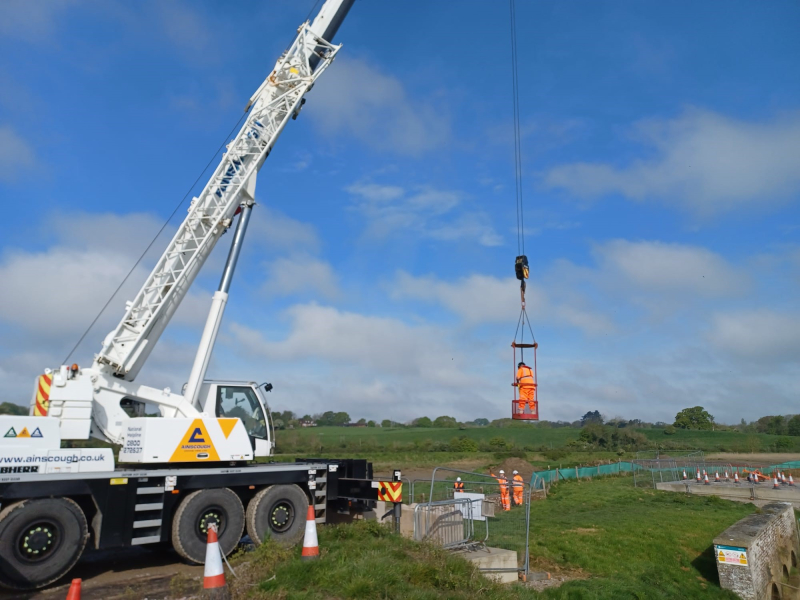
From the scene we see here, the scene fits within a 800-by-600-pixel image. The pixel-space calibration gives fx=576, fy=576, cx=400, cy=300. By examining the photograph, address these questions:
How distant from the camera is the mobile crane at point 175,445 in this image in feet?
28.3

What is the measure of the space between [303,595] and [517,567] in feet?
20.4

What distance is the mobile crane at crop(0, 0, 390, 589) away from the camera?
28.3ft

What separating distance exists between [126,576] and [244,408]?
3695 millimetres

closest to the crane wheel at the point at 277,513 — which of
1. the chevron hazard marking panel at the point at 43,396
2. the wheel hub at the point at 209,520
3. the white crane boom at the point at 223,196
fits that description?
the wheel hub at the point at 209,520

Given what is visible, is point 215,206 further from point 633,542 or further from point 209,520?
point 633,542

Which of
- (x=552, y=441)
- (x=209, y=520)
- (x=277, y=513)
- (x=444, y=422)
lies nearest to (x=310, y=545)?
(x=209, y=520)

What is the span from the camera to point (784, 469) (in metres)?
37.6

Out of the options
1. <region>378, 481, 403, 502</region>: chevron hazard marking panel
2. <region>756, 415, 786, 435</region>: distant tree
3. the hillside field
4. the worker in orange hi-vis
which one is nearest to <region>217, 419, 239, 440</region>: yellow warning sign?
<region>378, 481, 403, 502</region>: chevron hazard marking panel

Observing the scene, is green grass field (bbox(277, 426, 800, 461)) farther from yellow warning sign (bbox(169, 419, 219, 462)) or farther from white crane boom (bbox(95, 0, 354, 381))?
yellow warning sign (bbox(169, 419, 219, 462))

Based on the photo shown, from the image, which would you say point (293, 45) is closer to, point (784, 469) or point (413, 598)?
point (413, 598)

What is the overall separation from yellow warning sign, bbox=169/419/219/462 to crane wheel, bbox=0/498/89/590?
196cm

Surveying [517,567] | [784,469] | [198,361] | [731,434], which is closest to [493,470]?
[784,469]

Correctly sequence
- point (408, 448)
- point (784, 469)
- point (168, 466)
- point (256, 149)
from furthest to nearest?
point (408, 448) < point (784, 469) < point (256, 149) < point (168, 466)

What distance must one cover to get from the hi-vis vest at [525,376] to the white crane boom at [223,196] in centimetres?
770
